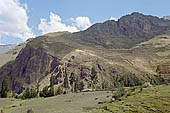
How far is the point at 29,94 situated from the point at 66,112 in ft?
237

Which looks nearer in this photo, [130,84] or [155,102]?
[155,102]

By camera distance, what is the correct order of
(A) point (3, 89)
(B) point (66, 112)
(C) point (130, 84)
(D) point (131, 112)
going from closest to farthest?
(D) point (131, 112) → (B) point (66, 112) → (A) point (3, 89) → (C) point (130, 84)

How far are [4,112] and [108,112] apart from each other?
3056cm

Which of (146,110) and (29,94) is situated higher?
(29,94)

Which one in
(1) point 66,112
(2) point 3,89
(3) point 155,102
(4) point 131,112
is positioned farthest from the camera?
(2) point 3,89

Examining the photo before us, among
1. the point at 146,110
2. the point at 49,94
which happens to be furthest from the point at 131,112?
the point at 49,94

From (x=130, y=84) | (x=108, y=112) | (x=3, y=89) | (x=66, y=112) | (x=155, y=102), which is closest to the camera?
(x=108, y=112)

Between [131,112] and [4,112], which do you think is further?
[4,112]

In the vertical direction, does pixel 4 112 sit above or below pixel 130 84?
below

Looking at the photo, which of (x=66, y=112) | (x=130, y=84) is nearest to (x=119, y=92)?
(x=66, y=112)

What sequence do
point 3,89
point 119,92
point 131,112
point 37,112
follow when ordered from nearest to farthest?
point 131,112
point 37,112
point 119,92
point 3,89

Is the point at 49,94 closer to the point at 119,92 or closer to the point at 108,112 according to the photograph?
the point at 119,92

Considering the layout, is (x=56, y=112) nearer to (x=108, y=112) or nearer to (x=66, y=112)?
(x=66, y=112)

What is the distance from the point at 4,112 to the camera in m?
59.6
